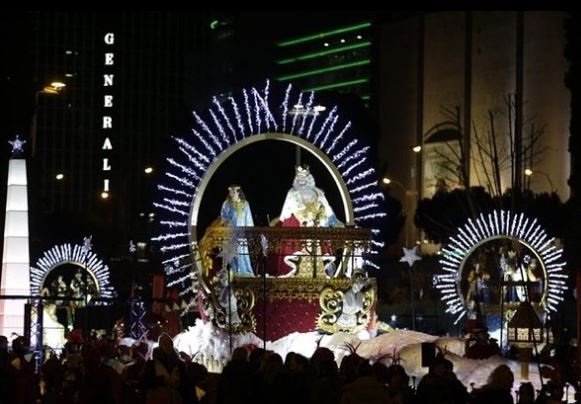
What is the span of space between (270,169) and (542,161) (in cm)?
1396

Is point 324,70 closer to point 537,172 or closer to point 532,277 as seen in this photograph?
point 537,172

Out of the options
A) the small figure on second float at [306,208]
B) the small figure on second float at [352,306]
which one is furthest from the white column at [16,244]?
the small figure on second float at [352,306]

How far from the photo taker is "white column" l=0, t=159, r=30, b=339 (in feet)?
112

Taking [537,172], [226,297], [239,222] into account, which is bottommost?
[226,297]

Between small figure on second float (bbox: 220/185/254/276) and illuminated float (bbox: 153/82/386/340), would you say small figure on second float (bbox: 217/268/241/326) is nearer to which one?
illuminated float (bbox: 153/82/386/340)

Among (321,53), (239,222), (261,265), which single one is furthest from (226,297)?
(321,53)

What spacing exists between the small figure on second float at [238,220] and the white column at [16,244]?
15.4ft

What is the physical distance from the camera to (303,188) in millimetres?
32844

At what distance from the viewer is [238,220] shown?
3253cm

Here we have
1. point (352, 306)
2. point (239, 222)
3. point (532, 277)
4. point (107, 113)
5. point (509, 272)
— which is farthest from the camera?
point (107, 113)

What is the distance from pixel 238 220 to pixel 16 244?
5.06 metres

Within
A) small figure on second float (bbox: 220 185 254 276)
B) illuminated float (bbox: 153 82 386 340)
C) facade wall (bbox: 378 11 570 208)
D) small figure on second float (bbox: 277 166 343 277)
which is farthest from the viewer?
facade wall (bbox: 378 11 570 208)

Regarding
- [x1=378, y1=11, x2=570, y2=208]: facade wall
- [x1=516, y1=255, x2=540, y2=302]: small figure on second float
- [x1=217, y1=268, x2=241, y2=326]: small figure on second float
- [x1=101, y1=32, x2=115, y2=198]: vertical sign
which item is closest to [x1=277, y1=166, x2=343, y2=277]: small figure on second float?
[x1=217, y1=268, x2=241, y2=326]: small figure on second float

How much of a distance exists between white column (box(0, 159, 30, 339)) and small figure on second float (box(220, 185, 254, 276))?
4.70m
